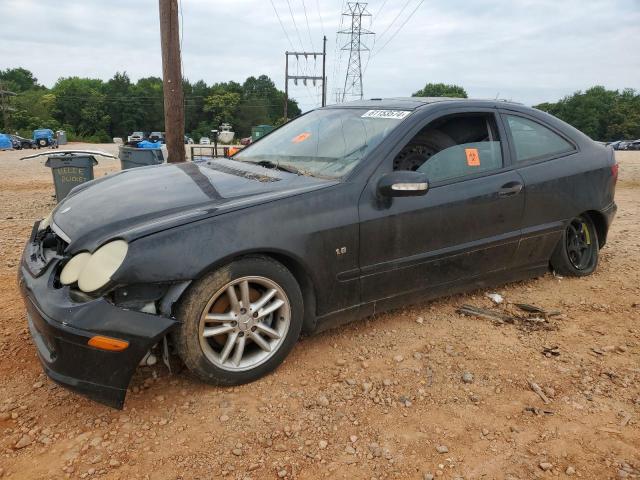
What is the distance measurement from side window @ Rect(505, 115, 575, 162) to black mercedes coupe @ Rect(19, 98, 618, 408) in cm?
1

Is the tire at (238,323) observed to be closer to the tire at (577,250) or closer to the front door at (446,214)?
the front door at (446,214)

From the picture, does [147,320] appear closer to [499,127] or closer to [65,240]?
[65,240]

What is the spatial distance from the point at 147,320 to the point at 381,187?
1452 mm

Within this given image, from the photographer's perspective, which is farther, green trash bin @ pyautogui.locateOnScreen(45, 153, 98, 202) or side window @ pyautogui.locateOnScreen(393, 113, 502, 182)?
green trash bin @ pyautogui.locateOnScreen(45, 153, 98, 202)

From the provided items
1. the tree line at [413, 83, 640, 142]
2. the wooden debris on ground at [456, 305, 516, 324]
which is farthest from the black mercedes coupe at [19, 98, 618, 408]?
the tree line at [413, 83, 640, 142]

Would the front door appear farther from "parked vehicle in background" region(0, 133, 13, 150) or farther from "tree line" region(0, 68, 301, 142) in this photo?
"tree line" region(0, 68, 301, 142)

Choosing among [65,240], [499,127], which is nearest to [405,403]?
[65,240]

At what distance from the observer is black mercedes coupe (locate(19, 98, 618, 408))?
219 centimetres

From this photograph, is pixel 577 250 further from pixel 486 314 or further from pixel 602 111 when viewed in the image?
pixel 602 111

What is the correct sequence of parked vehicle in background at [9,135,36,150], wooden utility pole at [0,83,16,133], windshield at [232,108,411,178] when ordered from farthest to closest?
1. wooden utility pole at [0,83,16,133]
2. parked vehicle in background at [9,135,36,150]
3. windshield at [232,108,411,178]

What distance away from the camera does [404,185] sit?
9.02ft

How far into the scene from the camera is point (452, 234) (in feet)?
10.5

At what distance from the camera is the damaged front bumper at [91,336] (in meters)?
2.09

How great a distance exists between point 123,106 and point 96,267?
92.6m
